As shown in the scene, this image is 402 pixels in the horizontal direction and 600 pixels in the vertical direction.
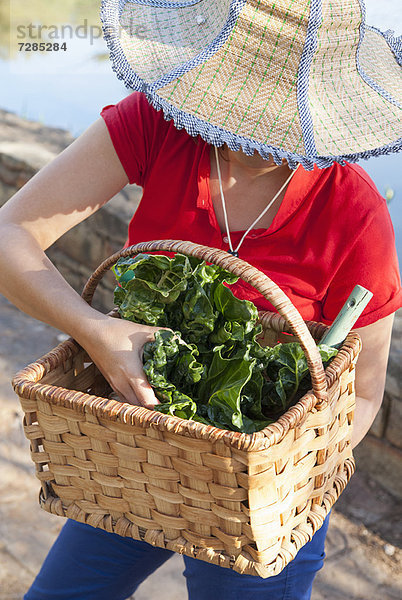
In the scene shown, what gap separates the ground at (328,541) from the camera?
2186 mm

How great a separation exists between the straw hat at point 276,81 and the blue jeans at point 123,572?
87cm

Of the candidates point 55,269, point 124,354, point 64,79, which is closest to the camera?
point 124,354

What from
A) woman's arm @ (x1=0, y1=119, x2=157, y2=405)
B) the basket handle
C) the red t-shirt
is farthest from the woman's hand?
the red t-shirt

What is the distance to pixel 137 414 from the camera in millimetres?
1004

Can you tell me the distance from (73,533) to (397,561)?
1386mm

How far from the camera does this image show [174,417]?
38.8 inches

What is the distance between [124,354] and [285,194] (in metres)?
0.54

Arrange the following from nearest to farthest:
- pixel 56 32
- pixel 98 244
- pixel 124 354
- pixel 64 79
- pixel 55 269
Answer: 1. pixel 124 354
2. pixel 55 269
3. pixel 98 244
4. pixel 64 79
5. pixel 56 32

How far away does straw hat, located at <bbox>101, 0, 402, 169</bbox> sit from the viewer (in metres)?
1.10

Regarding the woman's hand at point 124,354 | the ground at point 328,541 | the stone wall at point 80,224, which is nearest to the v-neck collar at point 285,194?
the woman's hand at point 124,354

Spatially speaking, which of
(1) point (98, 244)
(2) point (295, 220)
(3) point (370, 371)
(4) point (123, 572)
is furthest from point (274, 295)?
(1) point (98, 244)

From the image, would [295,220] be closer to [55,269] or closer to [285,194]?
[285,194]

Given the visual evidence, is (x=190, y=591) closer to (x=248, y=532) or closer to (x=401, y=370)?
(x=248, y=532)

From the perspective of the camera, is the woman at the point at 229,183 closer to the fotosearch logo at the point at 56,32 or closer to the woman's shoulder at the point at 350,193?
the woman's shoulder at the point at 350,193
